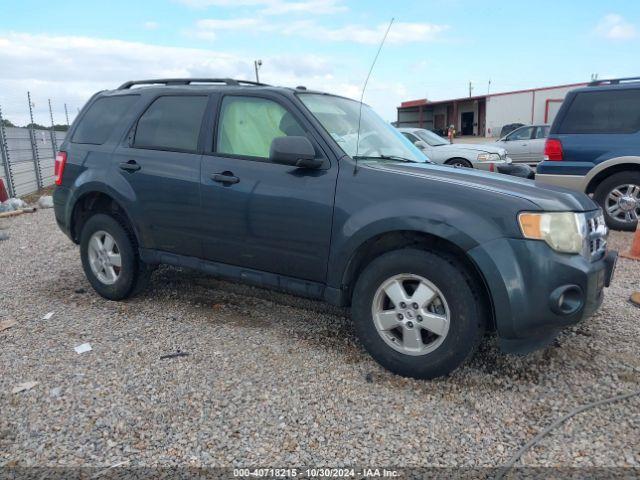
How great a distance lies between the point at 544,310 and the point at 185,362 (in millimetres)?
2250

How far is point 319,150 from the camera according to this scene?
335cm

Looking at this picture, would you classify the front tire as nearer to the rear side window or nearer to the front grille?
the front grille

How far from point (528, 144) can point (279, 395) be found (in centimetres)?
1376

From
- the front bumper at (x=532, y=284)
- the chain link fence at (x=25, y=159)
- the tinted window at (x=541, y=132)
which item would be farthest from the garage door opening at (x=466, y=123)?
the front bumper at (x=532, y=284)

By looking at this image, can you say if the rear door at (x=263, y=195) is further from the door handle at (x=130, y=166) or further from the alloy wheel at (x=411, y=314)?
the door handle at (x=130, y=166)

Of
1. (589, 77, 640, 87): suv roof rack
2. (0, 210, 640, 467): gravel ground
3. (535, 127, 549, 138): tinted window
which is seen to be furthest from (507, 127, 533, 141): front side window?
(0, 210, 640, 467): gravel ground

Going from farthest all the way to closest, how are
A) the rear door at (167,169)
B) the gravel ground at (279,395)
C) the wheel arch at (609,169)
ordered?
the wheel arch at (609,169)
the rear door at (167,169)
the gravel ground at (279,395)

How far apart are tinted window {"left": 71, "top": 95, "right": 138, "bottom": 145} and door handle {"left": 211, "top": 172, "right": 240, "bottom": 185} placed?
136cm

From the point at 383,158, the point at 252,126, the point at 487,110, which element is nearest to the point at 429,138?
the point at 383,158

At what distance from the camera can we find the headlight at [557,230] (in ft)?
8.98

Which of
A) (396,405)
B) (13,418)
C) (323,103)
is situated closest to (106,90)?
(323,103)

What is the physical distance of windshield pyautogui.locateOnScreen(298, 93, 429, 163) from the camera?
139 inches

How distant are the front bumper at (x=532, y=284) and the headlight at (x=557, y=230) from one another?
42mm

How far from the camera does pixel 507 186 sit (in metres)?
3.04
